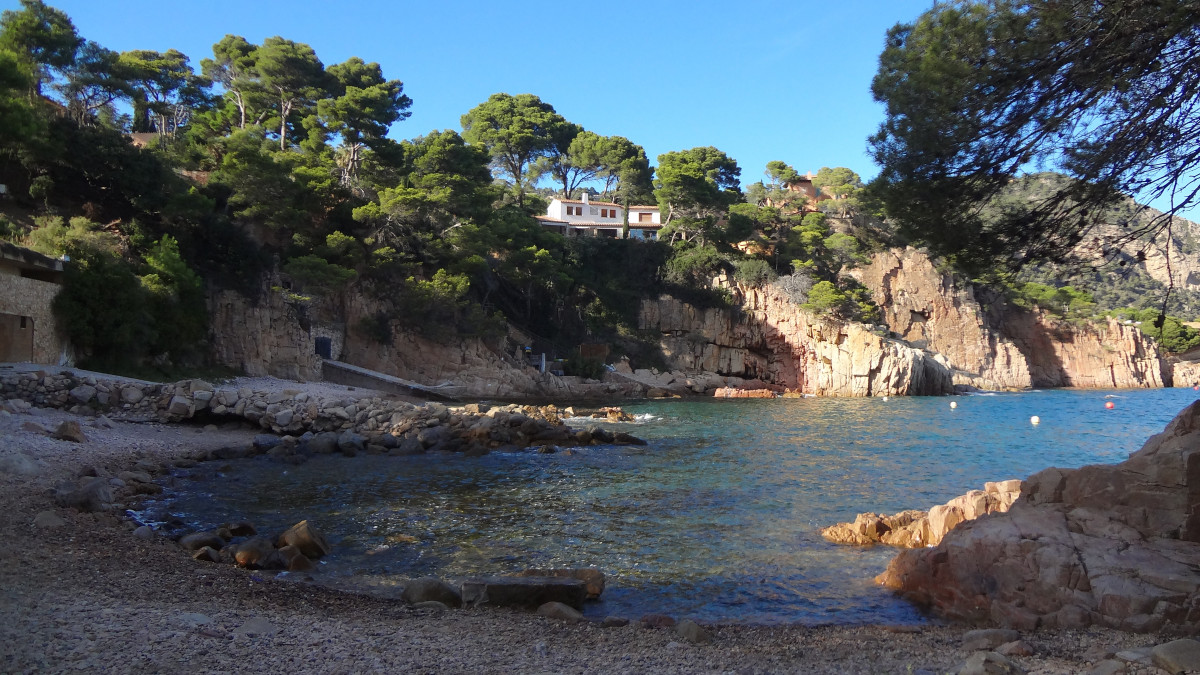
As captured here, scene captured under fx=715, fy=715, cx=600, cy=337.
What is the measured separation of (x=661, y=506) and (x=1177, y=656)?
7537 mm

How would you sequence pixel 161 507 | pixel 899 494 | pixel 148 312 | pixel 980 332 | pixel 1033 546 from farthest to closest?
1. pixel 980 332
2. pixel 148 312
3. pixel 899 494
4. pixel 161 507
5. pixel 1033 546

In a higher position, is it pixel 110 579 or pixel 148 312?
pixel 148 312

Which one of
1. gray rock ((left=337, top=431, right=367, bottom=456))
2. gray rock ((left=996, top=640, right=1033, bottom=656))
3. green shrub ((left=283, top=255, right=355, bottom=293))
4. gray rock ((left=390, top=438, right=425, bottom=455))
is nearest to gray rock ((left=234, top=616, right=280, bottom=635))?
gray rock ((left=996, top=640, right=1033, bottom=656))

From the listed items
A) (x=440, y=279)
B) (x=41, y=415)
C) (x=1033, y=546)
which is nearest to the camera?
(x=1033, y=546)

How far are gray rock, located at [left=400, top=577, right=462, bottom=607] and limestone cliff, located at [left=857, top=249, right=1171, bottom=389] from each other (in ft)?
156

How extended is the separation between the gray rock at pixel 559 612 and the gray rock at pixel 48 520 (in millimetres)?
5196

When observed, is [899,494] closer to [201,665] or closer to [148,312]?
[201,665]

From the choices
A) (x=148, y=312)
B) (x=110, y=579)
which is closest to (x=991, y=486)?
(x=110, y=579)

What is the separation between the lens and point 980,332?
170ft

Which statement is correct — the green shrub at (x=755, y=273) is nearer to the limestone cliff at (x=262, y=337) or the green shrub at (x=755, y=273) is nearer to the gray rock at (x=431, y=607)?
the limestone cliff at (x=262, y=337)

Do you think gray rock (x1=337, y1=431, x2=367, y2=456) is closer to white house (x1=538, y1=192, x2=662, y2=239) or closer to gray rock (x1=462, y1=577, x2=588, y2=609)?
gray rock (x1=462, y1=577, x2=588, y2=609)

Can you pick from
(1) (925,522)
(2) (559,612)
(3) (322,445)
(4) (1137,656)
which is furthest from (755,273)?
(4) (1137,656)

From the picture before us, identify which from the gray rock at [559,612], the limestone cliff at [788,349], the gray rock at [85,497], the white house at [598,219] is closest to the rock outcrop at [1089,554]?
the gray rock at [559,612]

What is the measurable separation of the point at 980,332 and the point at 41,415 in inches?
2129
